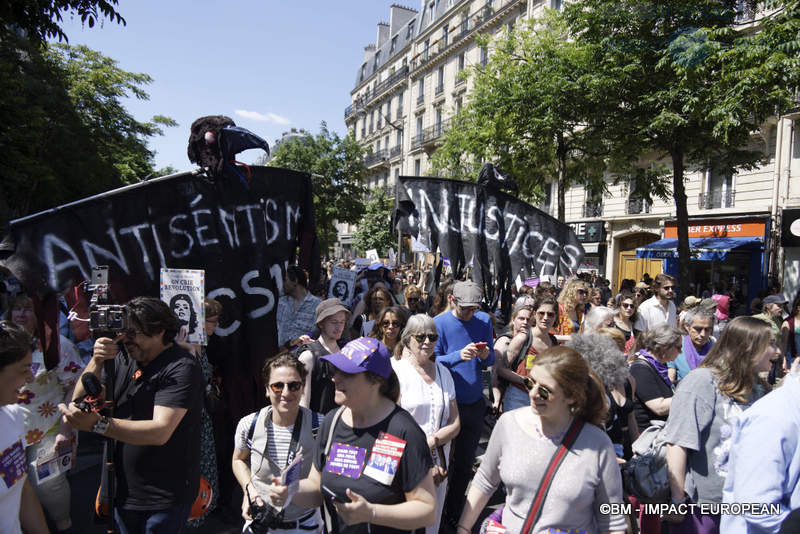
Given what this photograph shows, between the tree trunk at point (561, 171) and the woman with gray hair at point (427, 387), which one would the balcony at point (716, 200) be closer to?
the tree trunk at point (561, 171)

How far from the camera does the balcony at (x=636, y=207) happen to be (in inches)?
867

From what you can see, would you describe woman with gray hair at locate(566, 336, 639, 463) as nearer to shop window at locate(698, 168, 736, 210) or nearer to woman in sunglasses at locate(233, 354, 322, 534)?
woman in sunglasses at locate(233, 354, 322, 534)

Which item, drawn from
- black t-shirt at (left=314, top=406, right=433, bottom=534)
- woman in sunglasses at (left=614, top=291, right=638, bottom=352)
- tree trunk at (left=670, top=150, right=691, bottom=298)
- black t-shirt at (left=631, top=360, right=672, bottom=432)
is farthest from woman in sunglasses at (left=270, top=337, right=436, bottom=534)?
tree trunk at (left=670, top=150, right=691, bottom=298)

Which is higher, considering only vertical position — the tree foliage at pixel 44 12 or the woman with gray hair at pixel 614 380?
the tree foliage at pixel 44 12

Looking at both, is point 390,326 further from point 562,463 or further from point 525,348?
point 562,463

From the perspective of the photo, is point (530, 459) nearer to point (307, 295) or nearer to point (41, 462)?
Answer: point (41, 462)

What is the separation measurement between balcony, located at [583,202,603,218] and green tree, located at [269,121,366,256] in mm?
12776

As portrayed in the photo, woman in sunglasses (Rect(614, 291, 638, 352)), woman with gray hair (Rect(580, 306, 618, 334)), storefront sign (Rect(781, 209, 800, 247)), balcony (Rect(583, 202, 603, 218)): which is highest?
balcony (Rect(583, 202, 603, 218))

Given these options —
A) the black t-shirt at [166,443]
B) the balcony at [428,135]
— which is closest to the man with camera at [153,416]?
the black t-shirt at [166,443]

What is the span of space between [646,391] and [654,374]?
0.42ft

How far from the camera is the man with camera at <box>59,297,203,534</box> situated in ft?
7.53

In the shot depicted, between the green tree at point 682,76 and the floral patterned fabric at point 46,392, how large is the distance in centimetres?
1006

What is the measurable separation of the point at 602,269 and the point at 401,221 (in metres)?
21.8

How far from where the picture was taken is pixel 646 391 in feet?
11.5
